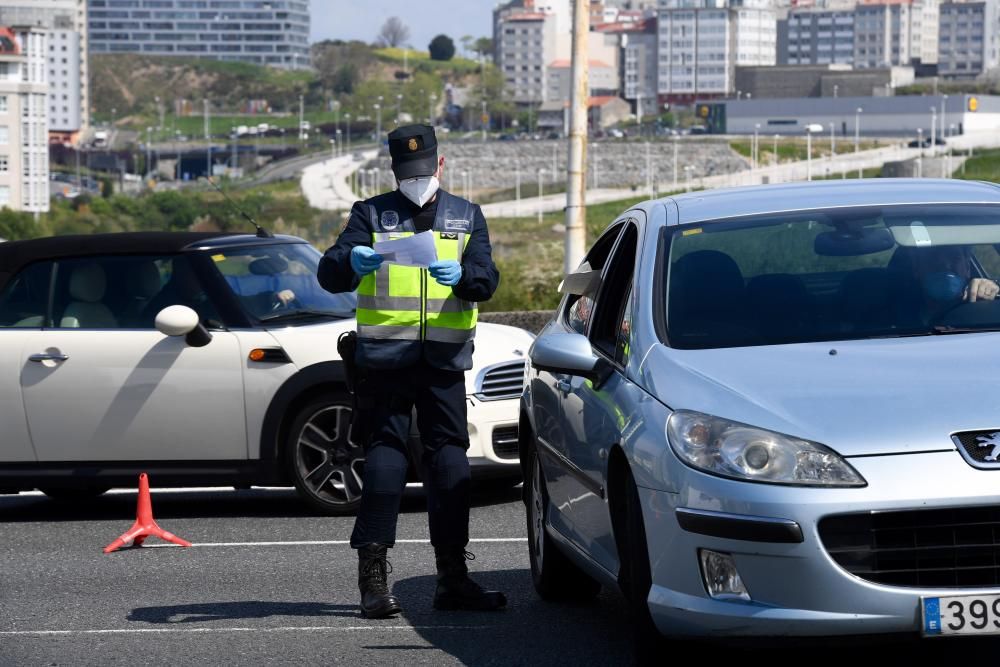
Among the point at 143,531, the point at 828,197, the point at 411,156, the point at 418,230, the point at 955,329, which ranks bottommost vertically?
the point at 143,531

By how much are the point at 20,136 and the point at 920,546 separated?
493ft

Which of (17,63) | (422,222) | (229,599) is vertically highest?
(17,63)

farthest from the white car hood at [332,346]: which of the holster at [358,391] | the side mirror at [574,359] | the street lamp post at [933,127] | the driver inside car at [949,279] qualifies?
the street lamp post at [933,127]

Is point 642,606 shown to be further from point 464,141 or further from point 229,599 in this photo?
point 464,141

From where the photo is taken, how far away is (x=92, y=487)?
31.8 ft

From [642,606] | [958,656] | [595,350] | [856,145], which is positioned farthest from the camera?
[856,145]

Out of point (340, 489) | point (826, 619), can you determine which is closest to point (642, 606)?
point (826, 619)

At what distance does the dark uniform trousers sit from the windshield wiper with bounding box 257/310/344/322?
10.5 ft

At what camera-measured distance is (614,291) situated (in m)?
6.36

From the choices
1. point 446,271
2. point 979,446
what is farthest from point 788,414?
point 446,271

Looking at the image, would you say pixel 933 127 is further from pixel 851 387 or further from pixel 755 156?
pixel 851 387

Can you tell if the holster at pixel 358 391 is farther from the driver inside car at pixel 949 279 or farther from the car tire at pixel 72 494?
the car tire at pixel 72 494

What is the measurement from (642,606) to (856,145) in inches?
6756

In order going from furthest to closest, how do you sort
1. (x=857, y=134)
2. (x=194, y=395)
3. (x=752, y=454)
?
1. (x=857, y=134)
2. (x=194, y=395)
3. (x=752, y=454)
